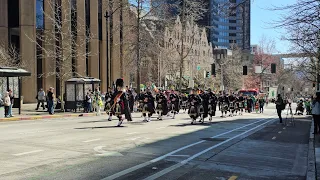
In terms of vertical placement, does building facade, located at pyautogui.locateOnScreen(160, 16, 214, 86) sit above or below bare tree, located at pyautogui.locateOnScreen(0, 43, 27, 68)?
above

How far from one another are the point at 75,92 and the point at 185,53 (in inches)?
2159

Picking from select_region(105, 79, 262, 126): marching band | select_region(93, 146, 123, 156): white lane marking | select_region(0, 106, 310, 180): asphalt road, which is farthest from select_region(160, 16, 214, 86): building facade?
select_region(93, 146, 123, 156): white lane marking

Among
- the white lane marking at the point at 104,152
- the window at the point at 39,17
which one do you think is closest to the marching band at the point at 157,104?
the white lane marking at the point at 104,152

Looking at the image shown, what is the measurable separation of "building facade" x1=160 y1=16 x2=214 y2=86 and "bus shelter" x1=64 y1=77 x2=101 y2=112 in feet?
77.4

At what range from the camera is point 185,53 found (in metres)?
82.2

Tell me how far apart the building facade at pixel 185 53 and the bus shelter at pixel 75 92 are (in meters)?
23.6

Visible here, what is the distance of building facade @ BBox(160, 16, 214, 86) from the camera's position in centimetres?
5819

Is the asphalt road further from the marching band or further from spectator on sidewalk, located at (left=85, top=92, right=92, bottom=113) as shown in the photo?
spectator on sidewalk, located at (left=85, top=92, right=92, bottom=113)

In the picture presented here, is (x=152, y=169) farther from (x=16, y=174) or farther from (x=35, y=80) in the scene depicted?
(x=35, y=80)

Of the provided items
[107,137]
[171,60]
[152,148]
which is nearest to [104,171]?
[152,148]

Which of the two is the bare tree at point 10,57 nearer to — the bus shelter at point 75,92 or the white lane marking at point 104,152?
the bus shelter at point 75,92

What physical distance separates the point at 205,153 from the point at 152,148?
4.99ft

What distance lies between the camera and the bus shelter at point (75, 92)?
29.2 m

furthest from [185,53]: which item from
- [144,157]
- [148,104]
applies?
[144,157]
